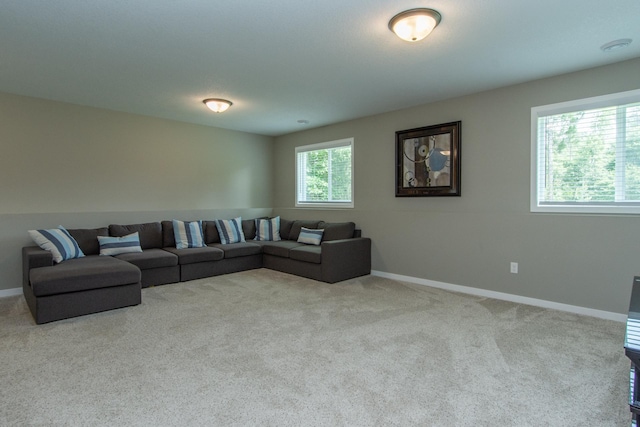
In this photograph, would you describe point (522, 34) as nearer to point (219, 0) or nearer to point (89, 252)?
point (219, 0)

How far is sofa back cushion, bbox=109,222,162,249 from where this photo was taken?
4913mm

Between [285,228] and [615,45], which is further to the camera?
[285,228]

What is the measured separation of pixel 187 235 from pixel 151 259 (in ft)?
2.80

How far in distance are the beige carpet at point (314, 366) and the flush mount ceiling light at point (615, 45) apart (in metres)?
2.41

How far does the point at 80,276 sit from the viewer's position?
341 centimetres

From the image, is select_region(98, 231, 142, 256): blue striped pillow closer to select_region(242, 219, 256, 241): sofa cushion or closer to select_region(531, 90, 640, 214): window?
select_region(242, 219, 256, 241): sofa cushion

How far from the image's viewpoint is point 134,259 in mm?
4375

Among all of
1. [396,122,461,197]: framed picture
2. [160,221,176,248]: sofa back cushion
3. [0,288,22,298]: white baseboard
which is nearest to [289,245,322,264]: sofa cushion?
[396,122,461,197]: framed picture

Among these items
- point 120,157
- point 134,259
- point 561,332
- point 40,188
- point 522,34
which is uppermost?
point 522,34

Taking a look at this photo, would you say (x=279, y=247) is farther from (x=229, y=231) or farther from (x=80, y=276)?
(x=80, y=276)

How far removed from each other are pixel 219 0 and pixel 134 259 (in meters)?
3.28

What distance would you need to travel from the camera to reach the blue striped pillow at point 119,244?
455cm

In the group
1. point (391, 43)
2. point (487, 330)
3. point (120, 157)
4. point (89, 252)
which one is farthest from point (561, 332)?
point (120, 157)

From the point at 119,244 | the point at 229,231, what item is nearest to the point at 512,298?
the point at 229,231
